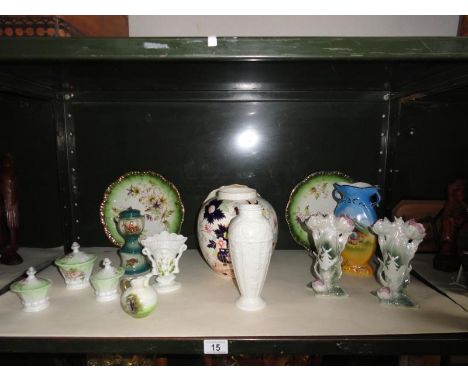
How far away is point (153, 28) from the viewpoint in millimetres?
1173

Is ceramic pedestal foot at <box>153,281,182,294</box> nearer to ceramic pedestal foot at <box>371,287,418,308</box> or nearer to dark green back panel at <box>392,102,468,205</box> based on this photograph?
ceramic pedestal foot at <box>371,287,418,308</box>

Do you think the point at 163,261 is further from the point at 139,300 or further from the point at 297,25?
the point at 297,25

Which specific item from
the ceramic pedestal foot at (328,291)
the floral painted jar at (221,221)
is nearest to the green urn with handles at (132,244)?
the floral painted jar at (221,221)

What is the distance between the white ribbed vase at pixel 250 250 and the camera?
77 cm

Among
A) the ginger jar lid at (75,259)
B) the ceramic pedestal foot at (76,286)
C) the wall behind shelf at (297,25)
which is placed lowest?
the ceramic pedestal foot at (76,286)

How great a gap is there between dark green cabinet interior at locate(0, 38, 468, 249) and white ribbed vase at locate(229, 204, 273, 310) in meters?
0.44

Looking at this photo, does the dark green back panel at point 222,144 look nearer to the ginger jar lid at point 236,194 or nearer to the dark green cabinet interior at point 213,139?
the dark green cabinet interior at point 213,139

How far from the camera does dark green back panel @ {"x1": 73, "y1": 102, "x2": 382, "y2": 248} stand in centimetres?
118

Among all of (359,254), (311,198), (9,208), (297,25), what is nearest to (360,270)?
(359,254)

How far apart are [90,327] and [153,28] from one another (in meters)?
0.95

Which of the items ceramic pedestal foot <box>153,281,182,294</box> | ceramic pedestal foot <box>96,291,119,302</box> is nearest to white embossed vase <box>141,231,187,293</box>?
ceramic pedestal foot <box>153,281,182,294</box>

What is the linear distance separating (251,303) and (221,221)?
0.75ft

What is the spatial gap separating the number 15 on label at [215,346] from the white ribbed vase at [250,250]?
123 mm

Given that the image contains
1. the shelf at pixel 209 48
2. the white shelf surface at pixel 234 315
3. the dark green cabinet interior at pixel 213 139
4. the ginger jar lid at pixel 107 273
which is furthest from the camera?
the dark green cabinet interior at pixel 213 139
